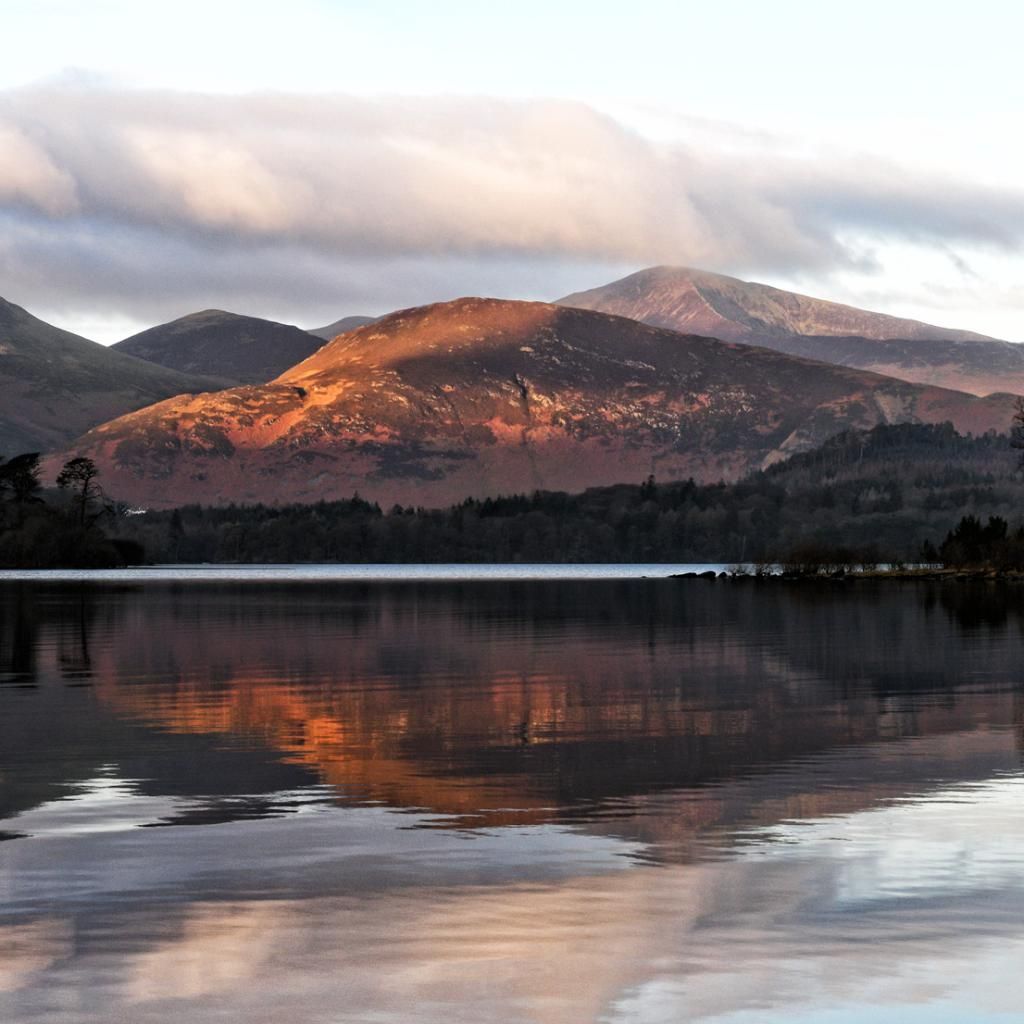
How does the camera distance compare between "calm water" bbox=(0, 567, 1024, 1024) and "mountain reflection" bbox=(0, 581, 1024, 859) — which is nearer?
"calm water" bbox=(0, 567, 1024, 1024)

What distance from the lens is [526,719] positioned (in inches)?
1849

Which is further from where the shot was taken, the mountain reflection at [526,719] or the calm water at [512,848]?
the mountain reflection at [526,719]

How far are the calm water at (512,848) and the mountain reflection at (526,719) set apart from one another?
0.20 m

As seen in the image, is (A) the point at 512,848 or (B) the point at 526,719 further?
(B) the point at 526,719

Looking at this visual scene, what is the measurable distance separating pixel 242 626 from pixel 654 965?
92.1m

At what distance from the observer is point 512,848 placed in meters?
25.8

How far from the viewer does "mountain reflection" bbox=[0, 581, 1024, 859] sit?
104 ft

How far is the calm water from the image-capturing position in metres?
17.5

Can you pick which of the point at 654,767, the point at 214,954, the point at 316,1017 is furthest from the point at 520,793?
the point at 316,1017

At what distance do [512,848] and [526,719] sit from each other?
835 inches

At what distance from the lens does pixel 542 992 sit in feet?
57.0

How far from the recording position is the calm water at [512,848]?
57.6 ft

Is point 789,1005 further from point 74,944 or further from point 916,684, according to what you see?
point 916,684

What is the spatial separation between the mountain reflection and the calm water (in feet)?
0.65
